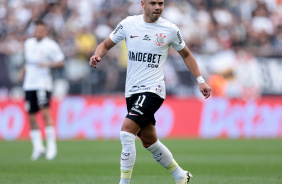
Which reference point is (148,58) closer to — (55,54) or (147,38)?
(147,38)

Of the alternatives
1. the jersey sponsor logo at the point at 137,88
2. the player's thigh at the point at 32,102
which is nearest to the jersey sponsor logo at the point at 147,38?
the jersey sponsor logo at the point at 137,88

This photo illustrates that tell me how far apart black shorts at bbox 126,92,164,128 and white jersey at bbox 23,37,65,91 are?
5.33 m

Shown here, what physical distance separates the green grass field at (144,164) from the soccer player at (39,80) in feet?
1.53

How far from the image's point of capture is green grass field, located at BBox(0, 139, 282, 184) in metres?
8.71

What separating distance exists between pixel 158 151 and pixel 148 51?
4.31 feet

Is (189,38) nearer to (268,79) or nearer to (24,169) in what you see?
(268,79)

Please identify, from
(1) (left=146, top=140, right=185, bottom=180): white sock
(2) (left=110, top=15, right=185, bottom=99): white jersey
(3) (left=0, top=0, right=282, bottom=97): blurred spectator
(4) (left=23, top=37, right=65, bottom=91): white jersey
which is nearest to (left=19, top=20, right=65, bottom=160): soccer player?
(4) (left=23, top=37, right=65, bottom=91): white jersey

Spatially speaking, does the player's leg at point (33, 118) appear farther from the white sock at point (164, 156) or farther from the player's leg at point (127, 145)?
the player's leg at point (127, 145)

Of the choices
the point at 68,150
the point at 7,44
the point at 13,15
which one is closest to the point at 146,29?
the point at 68,150

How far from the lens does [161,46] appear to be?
7.34m

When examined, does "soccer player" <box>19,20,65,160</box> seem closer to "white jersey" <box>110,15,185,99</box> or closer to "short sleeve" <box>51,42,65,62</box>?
"short sleeve" <box>51,42,65,62</box>

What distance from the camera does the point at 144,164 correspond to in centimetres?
1116

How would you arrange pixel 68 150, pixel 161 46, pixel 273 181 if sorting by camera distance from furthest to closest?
pixel 68 150 → pixel 273 181 → pixel 161 46

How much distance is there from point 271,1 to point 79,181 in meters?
18.6
